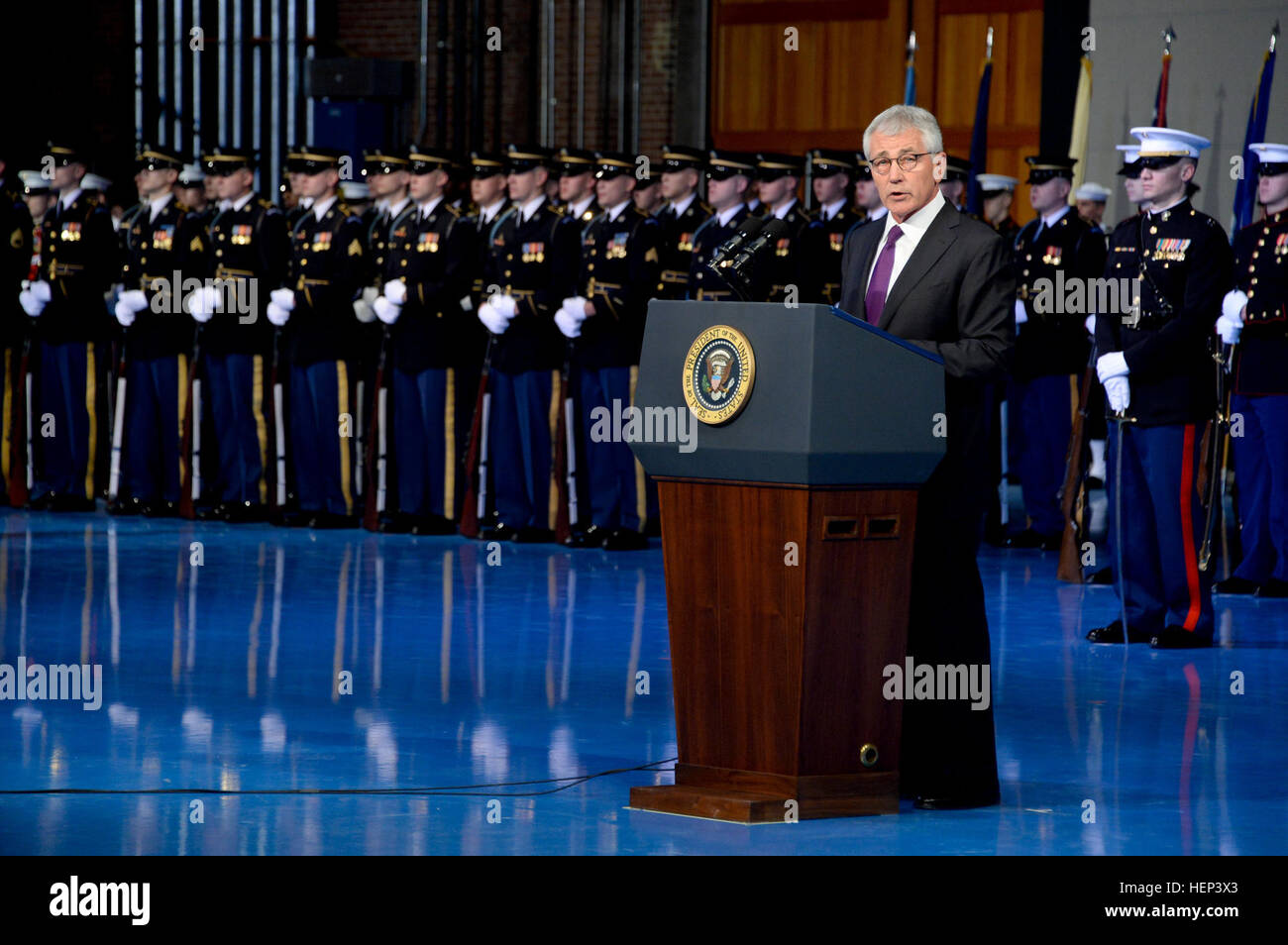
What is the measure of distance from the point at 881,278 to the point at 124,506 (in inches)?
275

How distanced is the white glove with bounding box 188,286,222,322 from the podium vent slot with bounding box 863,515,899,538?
6.65 metres

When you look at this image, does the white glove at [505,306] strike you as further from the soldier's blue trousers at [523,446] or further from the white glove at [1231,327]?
the white glove at [1231,327]

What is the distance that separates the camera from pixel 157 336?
412 inches

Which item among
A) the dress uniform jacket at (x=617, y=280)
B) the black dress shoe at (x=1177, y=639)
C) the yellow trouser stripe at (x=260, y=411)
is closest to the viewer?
the black dress shoe at (x=1177, y=639)

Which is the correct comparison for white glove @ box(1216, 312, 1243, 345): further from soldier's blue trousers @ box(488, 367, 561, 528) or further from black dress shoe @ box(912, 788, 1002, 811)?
black dress shoe @ box(912, 788, 1002, 811)

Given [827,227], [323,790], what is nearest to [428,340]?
[827,227]

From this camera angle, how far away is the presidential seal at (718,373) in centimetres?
396

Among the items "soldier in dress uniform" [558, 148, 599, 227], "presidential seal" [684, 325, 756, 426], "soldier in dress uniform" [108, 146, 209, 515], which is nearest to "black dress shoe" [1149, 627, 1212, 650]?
"presidential seal" [684, 325, 756, 426]

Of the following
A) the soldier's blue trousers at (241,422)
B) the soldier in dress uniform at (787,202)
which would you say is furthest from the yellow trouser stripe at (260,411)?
the soldier in dress uniform at (787,202)

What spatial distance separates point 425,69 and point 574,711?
32.3ft

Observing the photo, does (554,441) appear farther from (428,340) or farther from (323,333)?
(323,333)

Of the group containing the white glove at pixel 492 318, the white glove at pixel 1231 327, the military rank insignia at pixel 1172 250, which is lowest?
the white glove at pixel 1231 327

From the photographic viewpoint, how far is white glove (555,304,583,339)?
9.21 metres

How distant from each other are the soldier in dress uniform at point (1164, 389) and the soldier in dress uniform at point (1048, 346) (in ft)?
8.94
